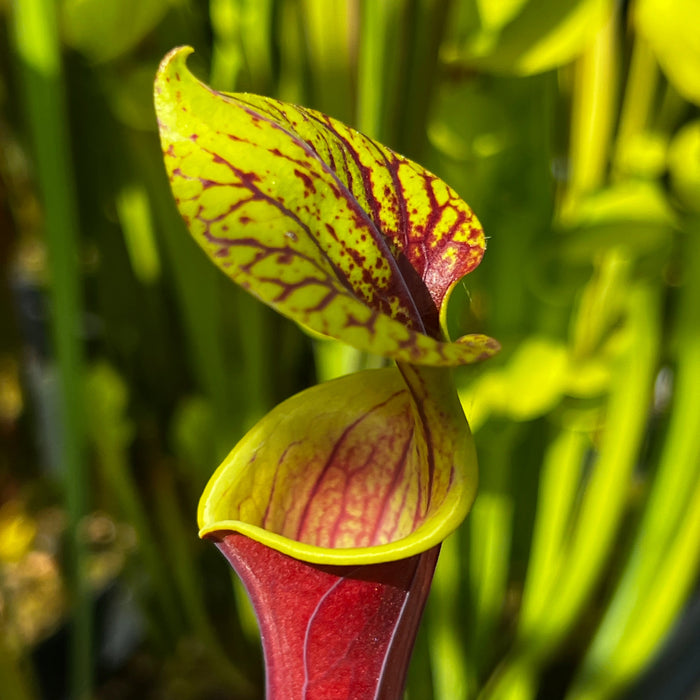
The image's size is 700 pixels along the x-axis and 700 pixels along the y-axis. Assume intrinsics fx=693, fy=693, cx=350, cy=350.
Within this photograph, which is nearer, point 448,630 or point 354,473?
point 354,473

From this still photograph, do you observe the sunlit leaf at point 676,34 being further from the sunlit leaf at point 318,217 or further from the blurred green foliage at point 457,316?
the sunlit leaf at point 318,217

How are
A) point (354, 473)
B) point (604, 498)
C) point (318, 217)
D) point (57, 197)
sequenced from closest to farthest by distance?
point (318, 217) → point (354, 473) → point (57, 197) → point (604, 498)

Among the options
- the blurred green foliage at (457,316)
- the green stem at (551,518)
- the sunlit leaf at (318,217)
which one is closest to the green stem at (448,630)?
the blurred green foliage at (457,316)

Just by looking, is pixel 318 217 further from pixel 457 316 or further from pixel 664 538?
pixel 664 538

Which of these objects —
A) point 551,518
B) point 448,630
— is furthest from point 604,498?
point 448,630

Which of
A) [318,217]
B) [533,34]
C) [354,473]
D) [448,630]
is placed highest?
[533,34]

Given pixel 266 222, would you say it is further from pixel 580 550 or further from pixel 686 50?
pixel 580 550

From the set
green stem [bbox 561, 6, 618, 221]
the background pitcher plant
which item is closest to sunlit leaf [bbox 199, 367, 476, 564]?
the background pitcher plant
